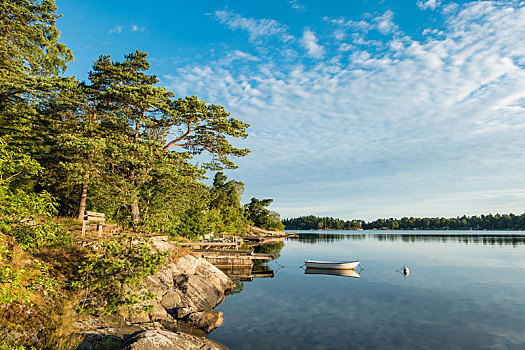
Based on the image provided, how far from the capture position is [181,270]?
64.1ft

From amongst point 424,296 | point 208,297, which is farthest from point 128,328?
point 424,296

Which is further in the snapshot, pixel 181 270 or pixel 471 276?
pixel 471 276

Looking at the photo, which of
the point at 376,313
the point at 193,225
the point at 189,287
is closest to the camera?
the point at 189,287

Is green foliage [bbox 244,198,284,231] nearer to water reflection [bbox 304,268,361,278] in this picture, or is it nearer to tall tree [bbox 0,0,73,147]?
water reflection [bbox 304,268,361,278]

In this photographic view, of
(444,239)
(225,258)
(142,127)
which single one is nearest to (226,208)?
(225,258)

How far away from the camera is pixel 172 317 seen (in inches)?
568

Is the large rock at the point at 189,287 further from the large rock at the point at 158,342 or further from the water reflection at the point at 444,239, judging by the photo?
the water reflection at the point at 444,239

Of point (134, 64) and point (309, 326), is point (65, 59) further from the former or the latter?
point (309, 326)

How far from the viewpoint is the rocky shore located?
356 inches

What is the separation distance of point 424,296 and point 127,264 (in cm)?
2301

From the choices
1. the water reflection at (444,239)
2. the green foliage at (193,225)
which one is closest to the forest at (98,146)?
the green foliage at (193,225)

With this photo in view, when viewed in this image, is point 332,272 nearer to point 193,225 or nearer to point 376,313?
point 376,313

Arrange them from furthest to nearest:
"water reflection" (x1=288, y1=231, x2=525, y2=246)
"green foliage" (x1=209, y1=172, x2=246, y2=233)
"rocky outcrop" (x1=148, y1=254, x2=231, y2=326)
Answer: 1. "water reflection" (x1=288, y1=231, x2=525, y2=246)
2. "green foliage" (x1=209, y1=172, x2=246, y2=233)
3. "rocky outcrop" (x1=148, y1=254, x2=231, y2=326)

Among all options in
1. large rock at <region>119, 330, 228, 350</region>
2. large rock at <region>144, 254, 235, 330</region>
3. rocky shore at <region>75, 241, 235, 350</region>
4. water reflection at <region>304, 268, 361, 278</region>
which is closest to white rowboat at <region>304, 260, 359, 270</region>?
water reflection at <region>304, 268, 361, 278</region>
